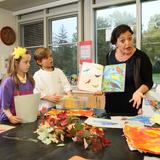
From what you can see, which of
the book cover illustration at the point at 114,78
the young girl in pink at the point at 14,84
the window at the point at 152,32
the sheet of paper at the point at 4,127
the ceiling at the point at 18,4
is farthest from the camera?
the ceiling at the point at 18,4

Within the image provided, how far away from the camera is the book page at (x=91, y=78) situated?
1710mm

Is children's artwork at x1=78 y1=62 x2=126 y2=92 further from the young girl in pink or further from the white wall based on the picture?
the white wall

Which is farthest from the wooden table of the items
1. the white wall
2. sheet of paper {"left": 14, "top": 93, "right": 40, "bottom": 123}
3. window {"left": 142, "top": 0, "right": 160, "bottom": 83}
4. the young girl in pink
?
the white wall

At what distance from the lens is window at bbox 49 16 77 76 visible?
4082 mm

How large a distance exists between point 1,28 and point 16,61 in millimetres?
3020

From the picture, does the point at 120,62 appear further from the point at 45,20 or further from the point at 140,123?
the point at 45,20

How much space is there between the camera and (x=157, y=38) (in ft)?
10.8

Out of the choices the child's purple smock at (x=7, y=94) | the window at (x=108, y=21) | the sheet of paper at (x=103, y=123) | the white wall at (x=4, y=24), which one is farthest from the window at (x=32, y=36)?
the sheet of paper at (x=103, y=123)

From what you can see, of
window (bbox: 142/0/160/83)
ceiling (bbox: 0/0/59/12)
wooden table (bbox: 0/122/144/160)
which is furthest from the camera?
ceiling (bbox: 0/0/59/12)

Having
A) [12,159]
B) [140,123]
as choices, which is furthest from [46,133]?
[140,123]

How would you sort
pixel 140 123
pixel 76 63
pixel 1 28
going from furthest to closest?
pixel 1 28
pixel 76 63
pixel 140 123

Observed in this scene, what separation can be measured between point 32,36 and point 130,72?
3356mm

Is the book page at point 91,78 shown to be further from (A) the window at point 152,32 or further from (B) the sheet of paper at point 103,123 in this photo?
(A) the window at point 152,32

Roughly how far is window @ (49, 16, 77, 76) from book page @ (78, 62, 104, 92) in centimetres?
229
